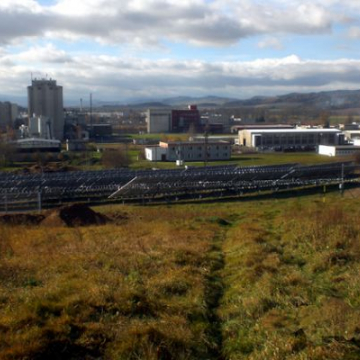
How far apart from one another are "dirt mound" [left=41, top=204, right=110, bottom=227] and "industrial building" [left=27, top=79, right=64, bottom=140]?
125ft

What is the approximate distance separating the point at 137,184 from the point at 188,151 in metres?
14.9

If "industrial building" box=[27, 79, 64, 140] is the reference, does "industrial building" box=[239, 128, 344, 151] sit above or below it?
below

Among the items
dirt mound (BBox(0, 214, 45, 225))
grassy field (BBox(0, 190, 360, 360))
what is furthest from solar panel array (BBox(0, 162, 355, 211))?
grassy field (BBox(0, 190, 360, 360))

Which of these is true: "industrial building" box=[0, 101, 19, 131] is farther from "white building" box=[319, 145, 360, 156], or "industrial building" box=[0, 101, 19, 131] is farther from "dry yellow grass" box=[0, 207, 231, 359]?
"dry yellow grass" box=[0, 207, 231, 359]

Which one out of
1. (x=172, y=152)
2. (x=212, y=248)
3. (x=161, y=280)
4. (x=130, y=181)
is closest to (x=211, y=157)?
(x=172, y=152)

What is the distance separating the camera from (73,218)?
1162 centimetres

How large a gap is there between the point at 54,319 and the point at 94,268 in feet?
5.79

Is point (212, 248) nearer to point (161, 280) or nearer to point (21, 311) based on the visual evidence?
point (161, 280)

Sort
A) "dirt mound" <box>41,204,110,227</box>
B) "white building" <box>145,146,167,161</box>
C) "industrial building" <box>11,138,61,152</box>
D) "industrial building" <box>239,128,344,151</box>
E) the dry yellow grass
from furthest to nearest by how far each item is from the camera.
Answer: "industrial building" <box>239,128,344,151</box> → "industrial building" <box>11,138,61,152</box> → "white building" <box>145,146,167,161</box> → "dirt mound" <box>41,204,110,227</box> → the dry yellow grass

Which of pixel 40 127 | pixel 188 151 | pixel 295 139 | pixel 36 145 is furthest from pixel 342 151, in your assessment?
pixel 40 127

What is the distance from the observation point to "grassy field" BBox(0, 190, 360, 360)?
3496 mm

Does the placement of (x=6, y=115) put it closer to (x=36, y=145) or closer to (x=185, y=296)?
(x=36, y=145)

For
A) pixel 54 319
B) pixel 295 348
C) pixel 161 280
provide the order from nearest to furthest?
pixel 295 348, pixel 54 319, pixel 161 280

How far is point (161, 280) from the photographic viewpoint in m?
5.14
